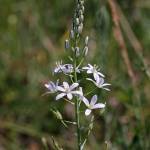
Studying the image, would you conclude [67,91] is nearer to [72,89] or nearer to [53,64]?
[72,89]

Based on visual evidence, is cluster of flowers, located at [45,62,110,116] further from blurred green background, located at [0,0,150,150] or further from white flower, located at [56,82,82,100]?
blurred green background, located at [0,0,150,150]

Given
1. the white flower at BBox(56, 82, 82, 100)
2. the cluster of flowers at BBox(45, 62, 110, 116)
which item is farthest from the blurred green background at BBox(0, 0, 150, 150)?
the white flower at BBox(56, 82, 82, 100)

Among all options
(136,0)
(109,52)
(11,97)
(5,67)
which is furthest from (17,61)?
(136,0)

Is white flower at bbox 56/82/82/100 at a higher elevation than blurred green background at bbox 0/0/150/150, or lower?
higher

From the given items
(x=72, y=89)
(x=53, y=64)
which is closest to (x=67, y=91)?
(x=72, y=89)

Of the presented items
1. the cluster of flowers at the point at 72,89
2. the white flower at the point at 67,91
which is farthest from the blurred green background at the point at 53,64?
the white flower at the point at 67,91

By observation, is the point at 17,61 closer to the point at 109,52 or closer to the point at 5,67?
the point at 5,67

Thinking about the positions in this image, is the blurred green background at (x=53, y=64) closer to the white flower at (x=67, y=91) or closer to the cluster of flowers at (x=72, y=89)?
the cluster of flowers at (x=72, y=89)

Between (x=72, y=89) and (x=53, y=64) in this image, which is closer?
(x=72, y=89)
